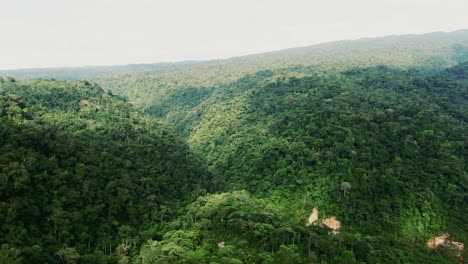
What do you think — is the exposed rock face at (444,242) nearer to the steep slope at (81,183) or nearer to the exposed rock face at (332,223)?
the exposed rock face at (332,223)

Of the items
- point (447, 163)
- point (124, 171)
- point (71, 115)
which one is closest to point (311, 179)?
point (447, 163)

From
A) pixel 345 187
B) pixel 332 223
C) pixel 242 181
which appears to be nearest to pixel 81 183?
pixel 242 181

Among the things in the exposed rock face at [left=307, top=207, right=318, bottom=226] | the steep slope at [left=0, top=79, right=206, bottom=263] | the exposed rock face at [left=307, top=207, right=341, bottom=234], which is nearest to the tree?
the exposed rock face at [left=307, top=207, right=341, bottom=234]

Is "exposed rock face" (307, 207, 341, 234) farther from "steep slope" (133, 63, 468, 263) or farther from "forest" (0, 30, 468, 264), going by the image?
"steep slope" (133, 63, 468, 263)

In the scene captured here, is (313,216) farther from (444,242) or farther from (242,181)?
(444,242)

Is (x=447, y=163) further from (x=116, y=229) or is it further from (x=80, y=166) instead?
(x=80, y=166)

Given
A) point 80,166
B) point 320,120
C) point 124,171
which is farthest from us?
point 320,120
